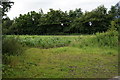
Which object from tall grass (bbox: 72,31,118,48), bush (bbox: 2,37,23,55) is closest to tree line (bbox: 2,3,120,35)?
tall grass (bbox: 72,31,118,48)

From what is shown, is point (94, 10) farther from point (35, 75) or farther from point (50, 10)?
point (35, 75)

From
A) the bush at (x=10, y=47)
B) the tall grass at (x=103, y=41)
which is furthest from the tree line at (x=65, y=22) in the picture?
the bush at (x=10, y=47)

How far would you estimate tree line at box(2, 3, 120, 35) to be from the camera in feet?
79.3

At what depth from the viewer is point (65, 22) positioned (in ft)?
88.3

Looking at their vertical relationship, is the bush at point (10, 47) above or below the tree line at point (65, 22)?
below

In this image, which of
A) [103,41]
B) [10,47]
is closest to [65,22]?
[103,41]

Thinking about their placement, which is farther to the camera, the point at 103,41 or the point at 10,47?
the point at 103,41

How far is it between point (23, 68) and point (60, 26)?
2180 centimetres

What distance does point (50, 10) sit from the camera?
28.3 m

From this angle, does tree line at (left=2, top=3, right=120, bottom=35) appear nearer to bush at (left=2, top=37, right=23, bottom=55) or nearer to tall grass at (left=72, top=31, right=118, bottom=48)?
tall grass at (left=72, top=31, right=118, bottom=48)

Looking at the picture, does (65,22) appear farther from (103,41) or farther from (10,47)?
(10,47)

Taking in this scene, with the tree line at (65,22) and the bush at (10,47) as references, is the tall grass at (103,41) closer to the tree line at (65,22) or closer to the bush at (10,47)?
the bush at (10,47)

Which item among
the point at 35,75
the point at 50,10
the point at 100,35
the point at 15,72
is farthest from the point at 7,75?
the point at 50,10

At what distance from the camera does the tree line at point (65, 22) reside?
79.3 feet
